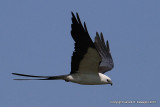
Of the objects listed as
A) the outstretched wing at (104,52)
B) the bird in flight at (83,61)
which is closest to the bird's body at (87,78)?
the bird in flight at (83,61)

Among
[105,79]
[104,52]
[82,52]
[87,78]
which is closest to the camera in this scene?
[82,52]

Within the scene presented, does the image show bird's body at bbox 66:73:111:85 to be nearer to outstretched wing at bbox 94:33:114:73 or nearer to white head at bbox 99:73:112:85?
white head at bbox 99:73:112:85

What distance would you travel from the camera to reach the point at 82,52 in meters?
10.1

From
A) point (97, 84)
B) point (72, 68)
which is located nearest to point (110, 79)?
point (97, 84)

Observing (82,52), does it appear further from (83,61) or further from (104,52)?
(104,52)

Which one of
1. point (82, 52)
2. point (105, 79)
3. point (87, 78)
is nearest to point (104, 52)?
point (105, 79)

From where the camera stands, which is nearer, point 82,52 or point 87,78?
point 82,52

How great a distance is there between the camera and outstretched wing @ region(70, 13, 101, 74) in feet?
31.6

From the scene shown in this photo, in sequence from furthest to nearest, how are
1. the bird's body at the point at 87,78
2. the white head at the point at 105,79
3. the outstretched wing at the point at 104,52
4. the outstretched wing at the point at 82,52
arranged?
the outstretched wing at the point at 104,52, the white head at the point at 105,79, the bird's body at the point at 87,78, the outstretched wing at the point at 82,52

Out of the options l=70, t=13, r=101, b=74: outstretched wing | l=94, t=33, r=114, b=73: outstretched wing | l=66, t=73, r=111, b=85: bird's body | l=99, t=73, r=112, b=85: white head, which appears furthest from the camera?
l=94, t=33, r=114, b=73: outstretched wing

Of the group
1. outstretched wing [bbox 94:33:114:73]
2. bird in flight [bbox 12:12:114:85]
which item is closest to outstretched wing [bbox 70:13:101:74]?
bird in flight [bbox 12:12:114:85]

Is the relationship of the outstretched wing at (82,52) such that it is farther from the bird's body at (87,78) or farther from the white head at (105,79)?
the white head at (105,79)

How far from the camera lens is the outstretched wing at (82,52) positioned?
9.64m

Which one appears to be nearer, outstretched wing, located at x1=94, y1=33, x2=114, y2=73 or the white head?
the white head
